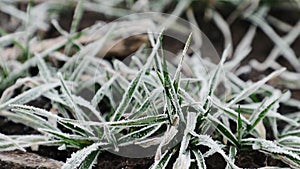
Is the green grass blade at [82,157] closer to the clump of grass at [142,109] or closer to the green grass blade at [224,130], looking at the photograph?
the clump of grass at [142,109]

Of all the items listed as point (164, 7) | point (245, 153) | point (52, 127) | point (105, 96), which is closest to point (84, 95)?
point (105, 96)

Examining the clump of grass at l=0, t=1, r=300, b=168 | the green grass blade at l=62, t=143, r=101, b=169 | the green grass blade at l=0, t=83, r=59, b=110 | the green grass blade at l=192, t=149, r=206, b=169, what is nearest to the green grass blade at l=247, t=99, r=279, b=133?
the clump of grass at l=0, t=1, r=300, b=168

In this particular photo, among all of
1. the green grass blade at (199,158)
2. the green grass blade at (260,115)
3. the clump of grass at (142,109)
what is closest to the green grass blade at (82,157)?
the clump of grass at (142,109)

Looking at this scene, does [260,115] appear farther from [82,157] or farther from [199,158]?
[82,157]

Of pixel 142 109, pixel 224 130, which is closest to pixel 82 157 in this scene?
pixel 142 109

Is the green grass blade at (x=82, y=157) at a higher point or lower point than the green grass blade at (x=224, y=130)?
lower

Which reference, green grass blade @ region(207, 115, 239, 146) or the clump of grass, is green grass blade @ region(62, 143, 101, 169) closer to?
the clump of grass

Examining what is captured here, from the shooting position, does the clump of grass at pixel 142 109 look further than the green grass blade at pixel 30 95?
No

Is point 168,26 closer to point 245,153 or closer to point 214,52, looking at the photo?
point 214,52

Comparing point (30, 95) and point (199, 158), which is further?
point (30, 95)
